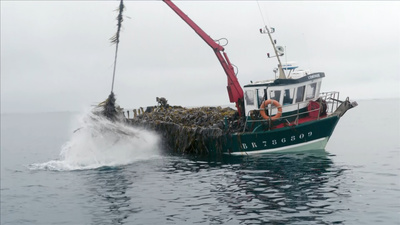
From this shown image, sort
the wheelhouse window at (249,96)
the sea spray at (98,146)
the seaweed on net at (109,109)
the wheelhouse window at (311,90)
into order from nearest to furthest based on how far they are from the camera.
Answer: the seaweed on net at (109,109), the sea spray at (98,146), the wheelhouse window at (311,90), the wheelhouse window at (249,96)

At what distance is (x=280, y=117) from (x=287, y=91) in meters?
2.03

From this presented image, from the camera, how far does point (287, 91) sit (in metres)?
31.0

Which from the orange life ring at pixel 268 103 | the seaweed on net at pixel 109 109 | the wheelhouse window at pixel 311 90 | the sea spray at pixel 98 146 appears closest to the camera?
the orange life ring at pixel 268 103

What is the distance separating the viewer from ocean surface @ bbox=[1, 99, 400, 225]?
55.1ft

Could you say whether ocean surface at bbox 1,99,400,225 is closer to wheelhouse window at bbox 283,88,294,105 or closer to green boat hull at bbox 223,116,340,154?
green boat hull at bbox 223,116,340,154

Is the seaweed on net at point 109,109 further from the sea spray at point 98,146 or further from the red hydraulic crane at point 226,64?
the red hydraulic crane at point 226,64

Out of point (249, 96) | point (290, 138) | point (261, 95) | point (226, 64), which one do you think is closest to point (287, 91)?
point (261, 95)

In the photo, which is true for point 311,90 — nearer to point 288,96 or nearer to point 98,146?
point 288,96

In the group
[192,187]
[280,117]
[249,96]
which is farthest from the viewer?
[249,96]

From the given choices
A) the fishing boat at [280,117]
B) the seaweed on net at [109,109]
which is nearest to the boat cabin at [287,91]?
the fishing boat at [280,117]

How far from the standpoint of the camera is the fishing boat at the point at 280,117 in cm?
3025

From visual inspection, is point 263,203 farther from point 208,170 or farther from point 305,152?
point 305,152

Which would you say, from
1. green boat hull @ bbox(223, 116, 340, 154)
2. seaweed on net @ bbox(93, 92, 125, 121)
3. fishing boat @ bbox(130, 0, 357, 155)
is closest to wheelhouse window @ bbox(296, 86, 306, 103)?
fishing boat @ bbox(130, 0, 357, 155)

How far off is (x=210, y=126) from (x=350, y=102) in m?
9.99
